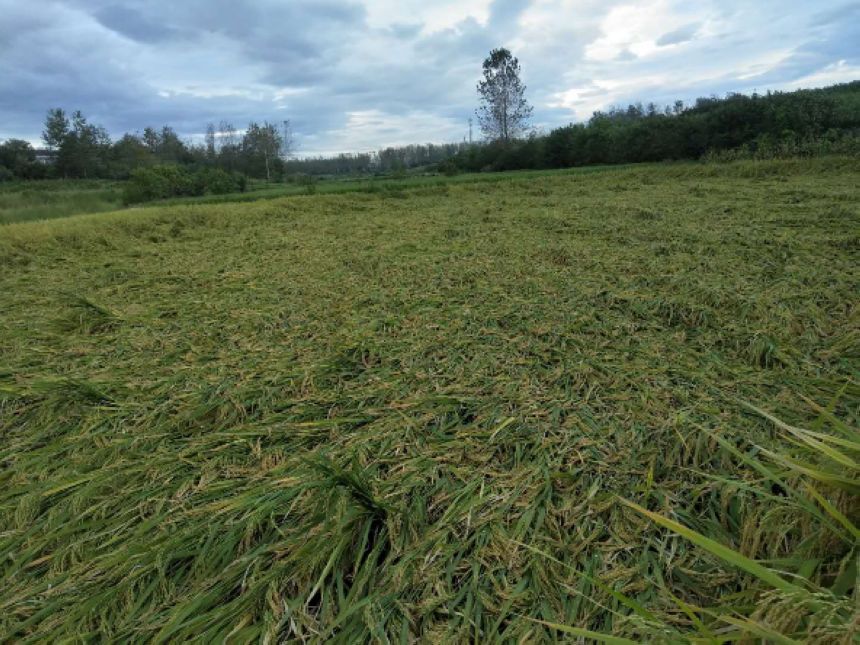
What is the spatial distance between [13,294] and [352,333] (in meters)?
3.74

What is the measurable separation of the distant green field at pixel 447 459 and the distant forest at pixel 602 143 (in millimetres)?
14820

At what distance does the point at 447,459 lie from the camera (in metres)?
1.41

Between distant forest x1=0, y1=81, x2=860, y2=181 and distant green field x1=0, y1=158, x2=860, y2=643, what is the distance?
1482 centimetres

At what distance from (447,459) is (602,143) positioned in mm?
25430

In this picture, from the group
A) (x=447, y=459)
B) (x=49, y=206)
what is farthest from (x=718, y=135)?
(x=49, y=206)

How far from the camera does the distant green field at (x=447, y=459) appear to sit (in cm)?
93

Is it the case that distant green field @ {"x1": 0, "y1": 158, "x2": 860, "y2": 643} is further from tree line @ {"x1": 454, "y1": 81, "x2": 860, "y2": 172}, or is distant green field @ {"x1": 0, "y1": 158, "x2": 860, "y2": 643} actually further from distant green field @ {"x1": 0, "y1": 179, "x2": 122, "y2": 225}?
tree line @ {"x1": 454, "y1": 81, "x2": 860, "y2": 172}

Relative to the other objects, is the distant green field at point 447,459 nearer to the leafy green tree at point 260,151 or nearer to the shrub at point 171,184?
the shrub at point 171,184

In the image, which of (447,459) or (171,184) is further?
(171,184)

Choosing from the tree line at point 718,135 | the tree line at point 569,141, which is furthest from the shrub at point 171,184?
the tree line at point 718,135

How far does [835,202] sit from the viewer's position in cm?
562

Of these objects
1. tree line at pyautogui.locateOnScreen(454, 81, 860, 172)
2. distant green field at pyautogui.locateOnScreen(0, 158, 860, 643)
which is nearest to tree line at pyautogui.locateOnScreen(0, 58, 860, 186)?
tree line at pyautogui.locateOnScreen(454, 81, 860, 172)

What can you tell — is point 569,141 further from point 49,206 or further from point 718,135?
point 49,206

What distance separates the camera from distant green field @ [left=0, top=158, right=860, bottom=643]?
93 centimetres
